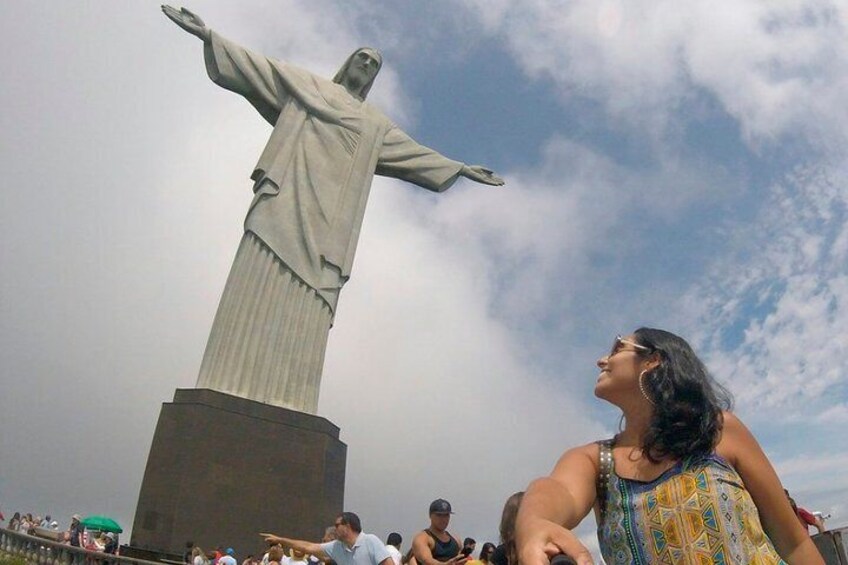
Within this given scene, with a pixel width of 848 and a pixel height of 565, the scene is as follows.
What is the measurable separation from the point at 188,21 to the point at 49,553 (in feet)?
30.3

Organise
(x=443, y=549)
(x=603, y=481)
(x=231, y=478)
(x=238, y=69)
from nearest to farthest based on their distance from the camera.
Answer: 1. (x=603, y=481)
2. (x=443, y=549)
3. (x=231, y=478)
4. (x=238, y=69)

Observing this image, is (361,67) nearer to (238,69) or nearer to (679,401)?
(238,69)

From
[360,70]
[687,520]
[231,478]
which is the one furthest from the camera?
[360,70]

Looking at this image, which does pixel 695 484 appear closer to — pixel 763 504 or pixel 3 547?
pixel 763 504

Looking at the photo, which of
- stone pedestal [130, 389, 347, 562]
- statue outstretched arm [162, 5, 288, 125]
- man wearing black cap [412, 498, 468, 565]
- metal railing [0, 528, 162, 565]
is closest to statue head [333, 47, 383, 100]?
statue outstretched arm [162, 5, 288, 125]

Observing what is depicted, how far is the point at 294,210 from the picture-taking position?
11.9 m

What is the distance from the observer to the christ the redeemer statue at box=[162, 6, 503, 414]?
35.5 feet

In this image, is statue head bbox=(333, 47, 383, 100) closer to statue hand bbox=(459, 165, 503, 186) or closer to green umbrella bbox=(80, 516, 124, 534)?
statue hand bbox=(459, 165, 503, 186)

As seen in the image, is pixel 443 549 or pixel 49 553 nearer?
Answer: pixel 443 549

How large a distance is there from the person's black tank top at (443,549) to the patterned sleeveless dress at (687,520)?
285cm


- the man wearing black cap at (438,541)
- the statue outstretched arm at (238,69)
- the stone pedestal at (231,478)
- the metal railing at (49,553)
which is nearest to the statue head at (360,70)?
the statue outstretched arm at (238,69)

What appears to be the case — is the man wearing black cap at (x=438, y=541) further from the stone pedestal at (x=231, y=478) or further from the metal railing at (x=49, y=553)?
the stone pedestal at (x=231, y=478)

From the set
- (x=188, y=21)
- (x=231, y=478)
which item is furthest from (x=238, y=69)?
(x=231, y=478)

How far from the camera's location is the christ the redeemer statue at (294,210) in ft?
35.5
